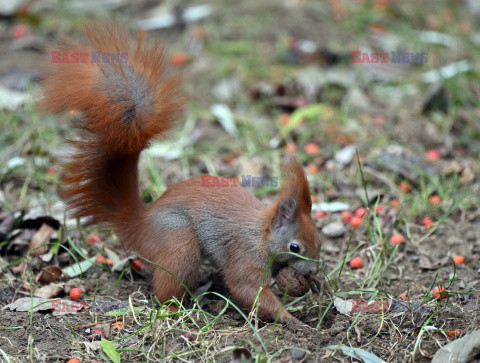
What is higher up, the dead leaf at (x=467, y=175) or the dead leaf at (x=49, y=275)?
the dead leaf at (x=49, y=275)

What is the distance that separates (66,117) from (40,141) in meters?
0.33

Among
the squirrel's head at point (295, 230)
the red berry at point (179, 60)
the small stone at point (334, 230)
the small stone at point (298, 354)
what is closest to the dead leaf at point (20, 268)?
the squirrel's head at point (295, 230)

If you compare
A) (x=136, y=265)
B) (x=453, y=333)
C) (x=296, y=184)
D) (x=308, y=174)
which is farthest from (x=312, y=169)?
(x=453, y=333)

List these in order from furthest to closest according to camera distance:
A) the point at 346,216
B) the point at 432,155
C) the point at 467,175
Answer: the point at 432,155 < the point at 467,175 < the point at 346,216

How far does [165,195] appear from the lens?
103 inches

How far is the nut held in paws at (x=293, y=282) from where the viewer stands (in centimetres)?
249

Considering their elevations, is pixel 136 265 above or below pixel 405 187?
above

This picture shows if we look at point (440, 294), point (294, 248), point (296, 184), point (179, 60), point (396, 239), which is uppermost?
point (296, 184)

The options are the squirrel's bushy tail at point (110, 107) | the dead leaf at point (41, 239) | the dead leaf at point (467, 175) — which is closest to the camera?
the squirrel's bushy tail at point (110, 107)

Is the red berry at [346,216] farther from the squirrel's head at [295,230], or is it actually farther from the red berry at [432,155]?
Result: the red berry at [432,155]

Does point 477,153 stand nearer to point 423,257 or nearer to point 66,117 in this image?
point 423,257

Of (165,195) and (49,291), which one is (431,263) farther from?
(49,291)

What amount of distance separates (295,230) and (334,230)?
817 mm

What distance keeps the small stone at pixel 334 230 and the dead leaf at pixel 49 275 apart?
1466 mm
